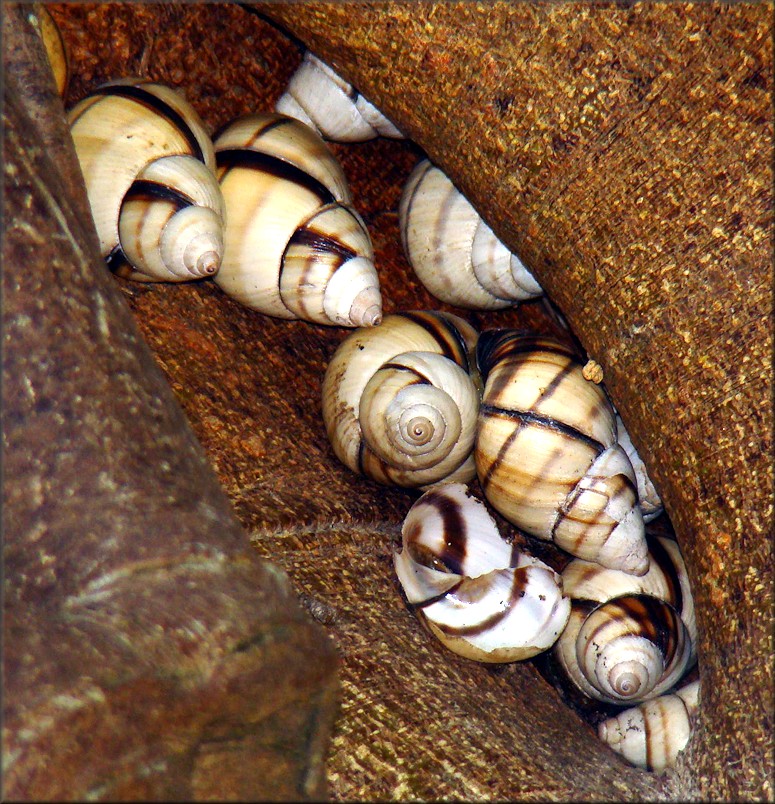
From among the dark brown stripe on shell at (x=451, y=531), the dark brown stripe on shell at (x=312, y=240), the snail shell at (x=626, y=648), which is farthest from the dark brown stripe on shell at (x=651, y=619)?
the dark brown stripe on shell at (x=312, y=240)

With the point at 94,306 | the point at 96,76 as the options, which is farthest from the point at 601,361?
the point at 96,76

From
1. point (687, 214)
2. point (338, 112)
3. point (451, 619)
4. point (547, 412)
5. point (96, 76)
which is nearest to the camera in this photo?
point (687, 214)

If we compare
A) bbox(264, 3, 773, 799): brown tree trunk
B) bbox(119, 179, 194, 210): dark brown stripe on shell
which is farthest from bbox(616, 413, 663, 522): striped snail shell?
bbox(119, 179, 194, 210): dark brown stripe on shell

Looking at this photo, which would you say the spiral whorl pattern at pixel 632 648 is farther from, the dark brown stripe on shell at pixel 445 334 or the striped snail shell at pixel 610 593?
the dark brown stripe on shell at pixel 445 334

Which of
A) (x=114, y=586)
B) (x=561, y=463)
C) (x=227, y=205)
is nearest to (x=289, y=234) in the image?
(x=227, y=205)

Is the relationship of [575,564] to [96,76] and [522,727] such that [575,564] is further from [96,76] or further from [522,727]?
[96,76]

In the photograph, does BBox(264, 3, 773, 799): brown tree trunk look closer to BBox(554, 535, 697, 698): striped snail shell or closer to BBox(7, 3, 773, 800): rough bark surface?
BBox(7, 3, 773, 800): rough bark surface
